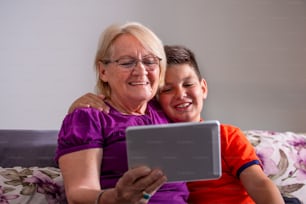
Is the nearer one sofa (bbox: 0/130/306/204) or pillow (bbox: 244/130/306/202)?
sofa (bbox: 0/130/306/204)

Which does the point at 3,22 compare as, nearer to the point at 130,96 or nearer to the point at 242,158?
the point at 130,96

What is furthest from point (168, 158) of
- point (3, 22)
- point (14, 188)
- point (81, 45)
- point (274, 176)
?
point (3, 22)

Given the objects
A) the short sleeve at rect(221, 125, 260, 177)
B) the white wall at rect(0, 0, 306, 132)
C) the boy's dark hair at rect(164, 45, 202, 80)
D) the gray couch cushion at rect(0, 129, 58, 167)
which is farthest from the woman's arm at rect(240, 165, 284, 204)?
the white wall at rect(0, 0, 306, 132)

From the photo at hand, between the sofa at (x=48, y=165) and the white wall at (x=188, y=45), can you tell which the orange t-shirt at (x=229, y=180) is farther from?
the white wall at (x=188, y=45)

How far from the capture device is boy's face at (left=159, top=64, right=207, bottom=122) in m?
1.04

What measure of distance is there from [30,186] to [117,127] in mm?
287

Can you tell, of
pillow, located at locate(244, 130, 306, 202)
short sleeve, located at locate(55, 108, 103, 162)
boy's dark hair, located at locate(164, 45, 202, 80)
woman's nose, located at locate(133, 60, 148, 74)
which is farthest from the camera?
pillow, located at locate(244, 130, 306, 202)

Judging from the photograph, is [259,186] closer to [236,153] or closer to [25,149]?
[236,153]

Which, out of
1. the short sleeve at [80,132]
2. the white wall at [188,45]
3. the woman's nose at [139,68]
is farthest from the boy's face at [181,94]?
the white wall at [188,45]

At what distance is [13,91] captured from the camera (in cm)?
144

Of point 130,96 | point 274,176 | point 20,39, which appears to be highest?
point 20,39

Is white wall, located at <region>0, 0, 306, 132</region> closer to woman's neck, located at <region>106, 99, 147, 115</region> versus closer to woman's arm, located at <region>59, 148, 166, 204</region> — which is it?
woman's neck, located at <region>106, 99, 147, 115</region>

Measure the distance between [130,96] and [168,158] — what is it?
28 centimetres

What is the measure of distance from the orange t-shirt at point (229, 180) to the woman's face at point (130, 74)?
226 millimetres
